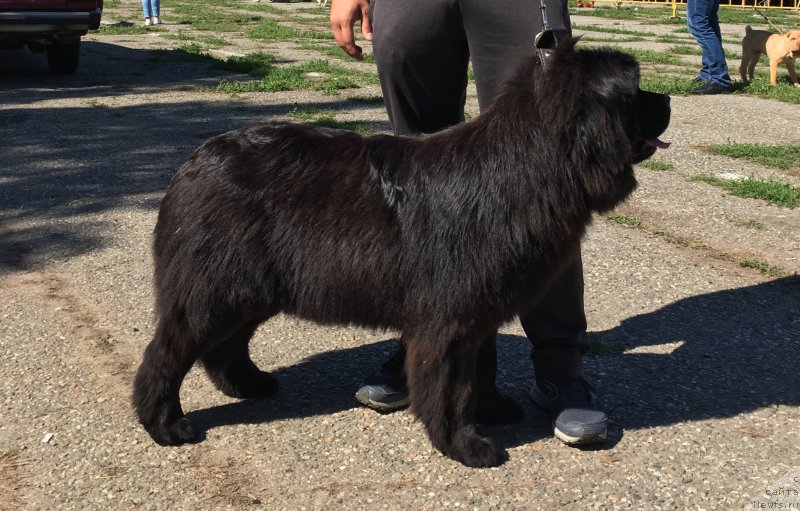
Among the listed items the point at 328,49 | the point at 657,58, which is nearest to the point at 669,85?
the point at 657,58

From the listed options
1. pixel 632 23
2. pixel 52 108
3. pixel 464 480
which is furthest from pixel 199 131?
pixel 632 23

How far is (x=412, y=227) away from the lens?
10.5 feet

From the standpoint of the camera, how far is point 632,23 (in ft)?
65.7

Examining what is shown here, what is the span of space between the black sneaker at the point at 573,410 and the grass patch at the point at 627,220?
8.74 feet

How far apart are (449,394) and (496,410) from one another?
396 mm

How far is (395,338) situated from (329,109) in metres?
5.56

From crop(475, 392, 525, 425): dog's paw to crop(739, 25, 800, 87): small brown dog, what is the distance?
9.27 m

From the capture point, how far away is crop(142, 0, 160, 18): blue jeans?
1814 cm

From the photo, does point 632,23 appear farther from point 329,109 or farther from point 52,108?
point 52,108

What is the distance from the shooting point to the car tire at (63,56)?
38.0ft

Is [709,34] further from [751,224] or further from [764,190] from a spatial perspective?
[751,224]

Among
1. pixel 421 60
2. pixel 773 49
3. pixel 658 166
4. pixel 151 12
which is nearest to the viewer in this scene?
pixel 421 60

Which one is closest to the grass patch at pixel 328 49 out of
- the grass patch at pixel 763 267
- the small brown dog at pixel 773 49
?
the small brown dog at pixel 773 49

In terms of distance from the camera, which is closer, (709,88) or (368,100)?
(368,100)
